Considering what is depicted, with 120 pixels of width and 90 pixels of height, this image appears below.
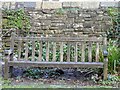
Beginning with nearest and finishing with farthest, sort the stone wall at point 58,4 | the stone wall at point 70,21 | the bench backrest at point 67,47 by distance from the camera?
the bench backrest at point 67,47 → the stone wall at point 70,21 → the stone wall at point 58,4

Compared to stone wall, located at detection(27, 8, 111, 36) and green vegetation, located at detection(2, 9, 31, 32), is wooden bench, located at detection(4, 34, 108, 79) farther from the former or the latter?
green vegetation, located at detection(2, 9, 31, 32)

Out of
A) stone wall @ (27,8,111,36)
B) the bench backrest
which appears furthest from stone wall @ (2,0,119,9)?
the bench backrest

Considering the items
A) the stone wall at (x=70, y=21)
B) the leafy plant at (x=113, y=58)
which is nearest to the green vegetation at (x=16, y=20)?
the stone wall at (x=70, y=21)

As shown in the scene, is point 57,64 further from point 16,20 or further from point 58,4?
point 58,4

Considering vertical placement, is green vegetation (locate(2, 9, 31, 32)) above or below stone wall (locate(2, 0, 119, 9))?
below

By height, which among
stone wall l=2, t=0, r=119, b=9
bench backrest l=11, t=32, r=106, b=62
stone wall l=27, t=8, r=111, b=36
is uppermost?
stone wall l=2, t=0, r=119, b=9

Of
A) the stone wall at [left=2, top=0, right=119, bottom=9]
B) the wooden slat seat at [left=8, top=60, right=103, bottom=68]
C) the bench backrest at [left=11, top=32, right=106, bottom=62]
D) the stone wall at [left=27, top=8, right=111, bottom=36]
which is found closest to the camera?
the wooden slat seat at [left=8, top=60, right=103, bottom=68]

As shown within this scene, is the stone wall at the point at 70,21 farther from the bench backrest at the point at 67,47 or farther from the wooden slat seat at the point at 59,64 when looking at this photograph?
the wooden slat seat at the point at 59,64

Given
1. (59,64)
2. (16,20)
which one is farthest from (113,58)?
(16,20)

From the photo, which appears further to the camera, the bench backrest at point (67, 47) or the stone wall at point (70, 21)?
A: the stone wall at point (70, 21)

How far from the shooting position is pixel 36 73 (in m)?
5.58

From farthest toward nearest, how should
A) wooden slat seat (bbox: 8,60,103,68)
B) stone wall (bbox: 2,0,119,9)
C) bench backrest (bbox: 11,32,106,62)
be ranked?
stone wall (bbox: 2,0,119,9) < bench backrest (bbox: 11,32,106,62) < wooden slat seat (bbox: 8,60,103,68)

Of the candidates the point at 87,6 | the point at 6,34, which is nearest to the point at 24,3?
the point at 6,34

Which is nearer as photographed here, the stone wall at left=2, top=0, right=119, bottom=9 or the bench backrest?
the bench backrest
